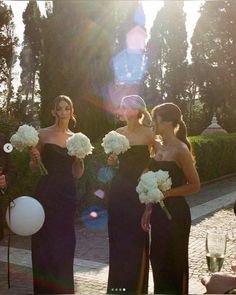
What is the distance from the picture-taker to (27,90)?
53094 millimetres

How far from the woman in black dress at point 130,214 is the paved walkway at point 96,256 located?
844 millimetres

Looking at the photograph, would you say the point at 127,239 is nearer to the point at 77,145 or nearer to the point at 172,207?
the point at 172,207

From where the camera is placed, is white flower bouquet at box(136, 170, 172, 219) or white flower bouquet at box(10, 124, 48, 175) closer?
white flower bouquet at box(136, 170, 172, 219)

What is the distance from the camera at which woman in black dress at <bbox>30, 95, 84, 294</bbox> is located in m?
5.02

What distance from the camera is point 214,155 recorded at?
18328mm

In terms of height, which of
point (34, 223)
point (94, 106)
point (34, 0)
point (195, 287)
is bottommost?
point (195, 287)

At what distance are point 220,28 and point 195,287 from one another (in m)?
37.6

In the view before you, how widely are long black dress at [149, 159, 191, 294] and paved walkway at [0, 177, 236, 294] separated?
4.64 feet

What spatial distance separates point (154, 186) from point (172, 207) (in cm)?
45

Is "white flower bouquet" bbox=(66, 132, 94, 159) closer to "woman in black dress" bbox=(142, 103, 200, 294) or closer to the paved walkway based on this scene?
"woman in black dress" bbox=(142, 103, 200, 294)

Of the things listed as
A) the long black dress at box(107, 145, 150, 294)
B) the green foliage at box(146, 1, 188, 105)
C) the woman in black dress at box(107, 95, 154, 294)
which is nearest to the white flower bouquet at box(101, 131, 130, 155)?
the woman in black dress at box(107, 95, 154, 294)

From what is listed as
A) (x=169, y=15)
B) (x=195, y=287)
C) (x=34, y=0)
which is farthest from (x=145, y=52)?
(x=195, y=287)

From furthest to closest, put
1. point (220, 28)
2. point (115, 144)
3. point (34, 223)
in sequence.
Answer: point (220, 28) → point (115, 144) → point (34, 223)

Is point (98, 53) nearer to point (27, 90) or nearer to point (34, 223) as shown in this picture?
point (34, 223)
